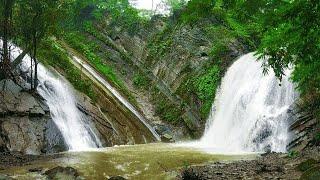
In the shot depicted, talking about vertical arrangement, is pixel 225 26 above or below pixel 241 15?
above

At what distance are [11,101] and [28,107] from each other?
738 millimetres

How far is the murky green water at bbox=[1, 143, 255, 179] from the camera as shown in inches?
486

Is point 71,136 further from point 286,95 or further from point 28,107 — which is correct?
point 286,95

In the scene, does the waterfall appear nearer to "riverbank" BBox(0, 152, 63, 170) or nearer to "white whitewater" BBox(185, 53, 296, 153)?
"riverbank" BBox(0, 152, 63, 170)

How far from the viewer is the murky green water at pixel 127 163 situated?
1234 cm

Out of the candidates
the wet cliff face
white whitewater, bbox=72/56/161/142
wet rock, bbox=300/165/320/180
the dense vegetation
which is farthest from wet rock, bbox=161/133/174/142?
wet rock, bbox=300/165/320/180

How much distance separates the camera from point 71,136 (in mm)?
19344

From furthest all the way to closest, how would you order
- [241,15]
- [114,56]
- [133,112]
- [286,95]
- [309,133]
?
[114,56], [133,112], [286,95], [309,133], [241,15]

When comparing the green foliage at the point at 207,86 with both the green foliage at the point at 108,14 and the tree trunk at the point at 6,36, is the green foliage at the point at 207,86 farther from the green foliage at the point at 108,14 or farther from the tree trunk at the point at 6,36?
the green foliage at the point at 108,14

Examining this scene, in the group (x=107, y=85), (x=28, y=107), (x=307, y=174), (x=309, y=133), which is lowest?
(x=307, y=174)

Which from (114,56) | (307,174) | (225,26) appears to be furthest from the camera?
(114,56)

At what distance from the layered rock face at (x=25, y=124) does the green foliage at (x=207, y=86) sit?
34.9 feet

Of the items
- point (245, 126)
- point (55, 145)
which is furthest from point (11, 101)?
point (245, 126)

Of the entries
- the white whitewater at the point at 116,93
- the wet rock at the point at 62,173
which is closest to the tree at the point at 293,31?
the wet rock at the point at 62,173
